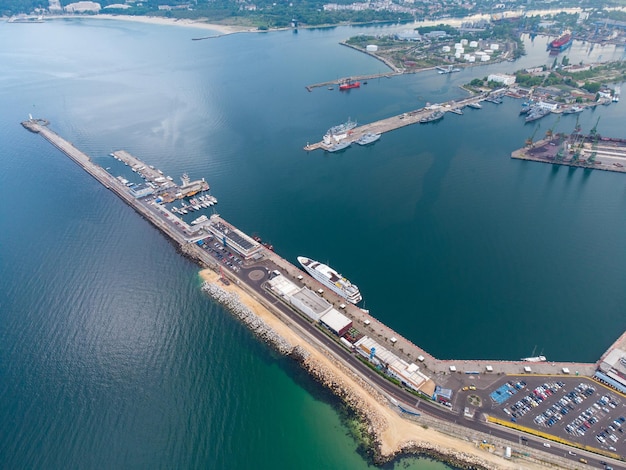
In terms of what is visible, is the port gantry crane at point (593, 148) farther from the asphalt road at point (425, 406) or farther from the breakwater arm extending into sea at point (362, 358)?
the asphalt road at point (425, 406)

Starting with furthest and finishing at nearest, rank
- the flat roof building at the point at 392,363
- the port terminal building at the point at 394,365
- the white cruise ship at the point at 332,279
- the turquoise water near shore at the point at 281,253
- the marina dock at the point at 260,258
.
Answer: the white cruise ship at the point at 332,279
the marina dock at the point at 260,258
the flat roof building at the point at 392,363
the port terminal building at the point at 394,365
the turquoise water near shore at the point at 281,253

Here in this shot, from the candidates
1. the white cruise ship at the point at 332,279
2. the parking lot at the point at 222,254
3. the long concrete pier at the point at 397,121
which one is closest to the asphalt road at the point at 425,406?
the white cruise ship at the point at 332,279

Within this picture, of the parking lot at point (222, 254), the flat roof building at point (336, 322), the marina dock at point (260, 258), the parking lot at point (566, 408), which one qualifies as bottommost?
the parking lot at point (222, 254)

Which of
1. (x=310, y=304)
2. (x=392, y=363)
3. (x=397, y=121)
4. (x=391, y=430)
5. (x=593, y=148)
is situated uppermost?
(x=593, y=148)

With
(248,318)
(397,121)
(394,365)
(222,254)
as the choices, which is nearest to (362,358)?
(394,365)

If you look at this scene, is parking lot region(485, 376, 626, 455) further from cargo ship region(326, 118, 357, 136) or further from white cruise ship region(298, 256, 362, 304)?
cargo ship region(326, 118, 357, 136)

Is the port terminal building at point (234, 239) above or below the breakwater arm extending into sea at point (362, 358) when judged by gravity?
above

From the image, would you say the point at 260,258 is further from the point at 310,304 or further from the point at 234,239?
the point at 310,304
